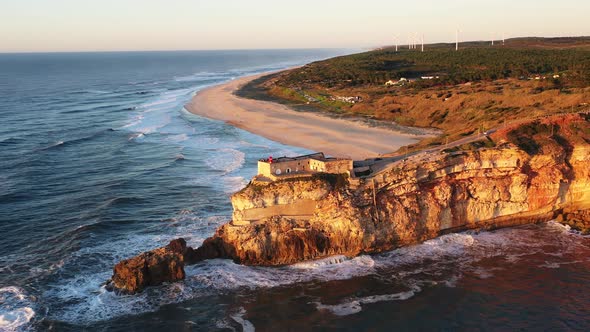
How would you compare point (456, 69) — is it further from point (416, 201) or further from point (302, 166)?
point (302, 166)

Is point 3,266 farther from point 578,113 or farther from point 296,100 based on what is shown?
point 296,100

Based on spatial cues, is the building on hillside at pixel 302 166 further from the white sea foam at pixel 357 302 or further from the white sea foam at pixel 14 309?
the white sea foam at pixel 14 309

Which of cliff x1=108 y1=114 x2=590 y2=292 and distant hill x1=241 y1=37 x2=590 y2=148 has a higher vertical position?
distant hill x1=241 y1=37 x2=590 y2=148

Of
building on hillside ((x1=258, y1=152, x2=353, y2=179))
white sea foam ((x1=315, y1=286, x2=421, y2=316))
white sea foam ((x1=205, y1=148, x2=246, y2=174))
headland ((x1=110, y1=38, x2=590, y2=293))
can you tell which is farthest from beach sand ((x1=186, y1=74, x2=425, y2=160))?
white sea foam ((x1=315, y1=286, x2=421, y2=316))

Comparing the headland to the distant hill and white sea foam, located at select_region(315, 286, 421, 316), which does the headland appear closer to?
white sea foam, located at select_region(315, 286, 421, 316)

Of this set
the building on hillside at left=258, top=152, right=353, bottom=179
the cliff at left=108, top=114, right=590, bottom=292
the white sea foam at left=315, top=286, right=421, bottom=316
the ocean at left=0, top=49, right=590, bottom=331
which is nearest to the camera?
the ocean at left=0, top=49, right=590, bottom=331

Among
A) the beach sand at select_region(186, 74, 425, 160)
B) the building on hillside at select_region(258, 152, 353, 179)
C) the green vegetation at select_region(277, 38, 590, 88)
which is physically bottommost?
the beach sand at select_region(186, 74, 425, 160)

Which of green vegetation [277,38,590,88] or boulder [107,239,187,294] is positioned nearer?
boulder [107,239,187,294]

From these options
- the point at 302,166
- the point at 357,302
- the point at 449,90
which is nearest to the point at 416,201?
the point at 302,166

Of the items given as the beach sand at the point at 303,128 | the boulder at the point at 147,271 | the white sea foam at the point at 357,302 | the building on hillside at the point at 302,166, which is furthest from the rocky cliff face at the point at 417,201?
the beach sand at the point at 303,128
